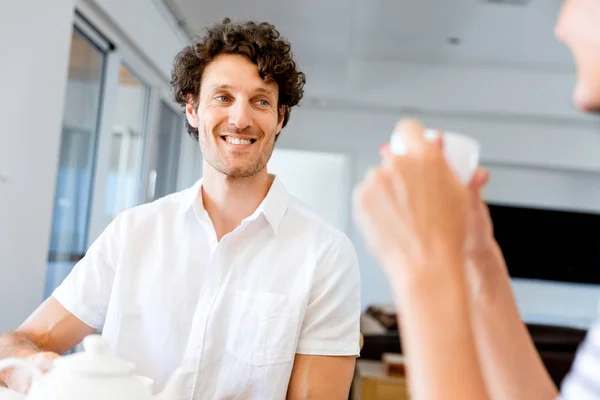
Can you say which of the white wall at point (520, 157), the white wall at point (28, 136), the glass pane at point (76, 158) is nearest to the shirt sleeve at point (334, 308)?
the white wall at point (28, 136)

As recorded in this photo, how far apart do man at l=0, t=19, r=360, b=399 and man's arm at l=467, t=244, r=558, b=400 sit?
21.1 inches

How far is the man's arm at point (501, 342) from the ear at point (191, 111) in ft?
3.21

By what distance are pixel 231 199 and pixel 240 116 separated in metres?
0.19

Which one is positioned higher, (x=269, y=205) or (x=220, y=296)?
(x=269, y=205)

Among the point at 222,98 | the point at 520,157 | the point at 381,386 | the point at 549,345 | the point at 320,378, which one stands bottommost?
the point at 381,386

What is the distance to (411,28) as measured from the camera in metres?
5.05

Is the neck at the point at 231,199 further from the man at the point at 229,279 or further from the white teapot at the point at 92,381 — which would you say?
the white teapot at the point at 92,381

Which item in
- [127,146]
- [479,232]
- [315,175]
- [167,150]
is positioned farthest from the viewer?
[315,175]

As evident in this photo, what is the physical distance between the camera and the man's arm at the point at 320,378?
1.35 m

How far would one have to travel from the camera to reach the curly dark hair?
1560 millimetres

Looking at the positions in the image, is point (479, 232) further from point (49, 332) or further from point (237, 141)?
point (49, 332)

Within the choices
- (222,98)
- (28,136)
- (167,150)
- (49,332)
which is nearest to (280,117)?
(222,98)

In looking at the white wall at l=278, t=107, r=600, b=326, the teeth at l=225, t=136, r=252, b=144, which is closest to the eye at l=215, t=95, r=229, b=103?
the teeth at l=225, t=136, r=252, b=144

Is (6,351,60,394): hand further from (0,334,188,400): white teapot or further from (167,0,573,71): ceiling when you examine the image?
(167,0,573,71): ceiling
